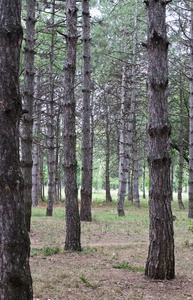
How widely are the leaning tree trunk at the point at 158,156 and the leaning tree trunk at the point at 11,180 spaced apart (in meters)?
2.77

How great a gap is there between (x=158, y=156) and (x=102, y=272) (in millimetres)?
2448

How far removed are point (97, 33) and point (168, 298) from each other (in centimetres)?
1399

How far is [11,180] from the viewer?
301cm

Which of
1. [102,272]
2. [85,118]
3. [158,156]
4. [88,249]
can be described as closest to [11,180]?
[158,156]

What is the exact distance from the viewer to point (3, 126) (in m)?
3.04

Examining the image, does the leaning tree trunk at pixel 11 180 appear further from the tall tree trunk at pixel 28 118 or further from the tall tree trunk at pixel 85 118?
the tall tree trunk at pixel 85 118

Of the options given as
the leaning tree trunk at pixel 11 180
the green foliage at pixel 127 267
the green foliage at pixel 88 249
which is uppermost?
the leaning tree trunk at pixel 11 180

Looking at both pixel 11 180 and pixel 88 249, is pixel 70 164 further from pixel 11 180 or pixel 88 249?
pixel 11 180

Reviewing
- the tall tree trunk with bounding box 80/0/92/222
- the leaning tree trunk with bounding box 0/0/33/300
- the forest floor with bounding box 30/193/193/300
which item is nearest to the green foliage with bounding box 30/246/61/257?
the forest floor with bounding box 30/193/193/300

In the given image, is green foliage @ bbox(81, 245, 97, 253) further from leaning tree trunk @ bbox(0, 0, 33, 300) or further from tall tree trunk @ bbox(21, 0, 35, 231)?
leaning tree trunk @ bbox(0, 0, 33, 300)

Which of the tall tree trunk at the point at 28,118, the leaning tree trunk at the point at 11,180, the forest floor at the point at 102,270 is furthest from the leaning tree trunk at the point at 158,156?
the tall tree trunk at the point at 28,118

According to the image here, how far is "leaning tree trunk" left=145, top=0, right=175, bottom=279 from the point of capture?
5152 millimetres

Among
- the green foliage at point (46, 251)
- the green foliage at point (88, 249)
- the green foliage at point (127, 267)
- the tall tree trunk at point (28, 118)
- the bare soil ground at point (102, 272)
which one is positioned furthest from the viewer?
the tall tree trunk at point (28, 118)

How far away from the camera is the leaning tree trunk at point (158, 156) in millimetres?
5152
